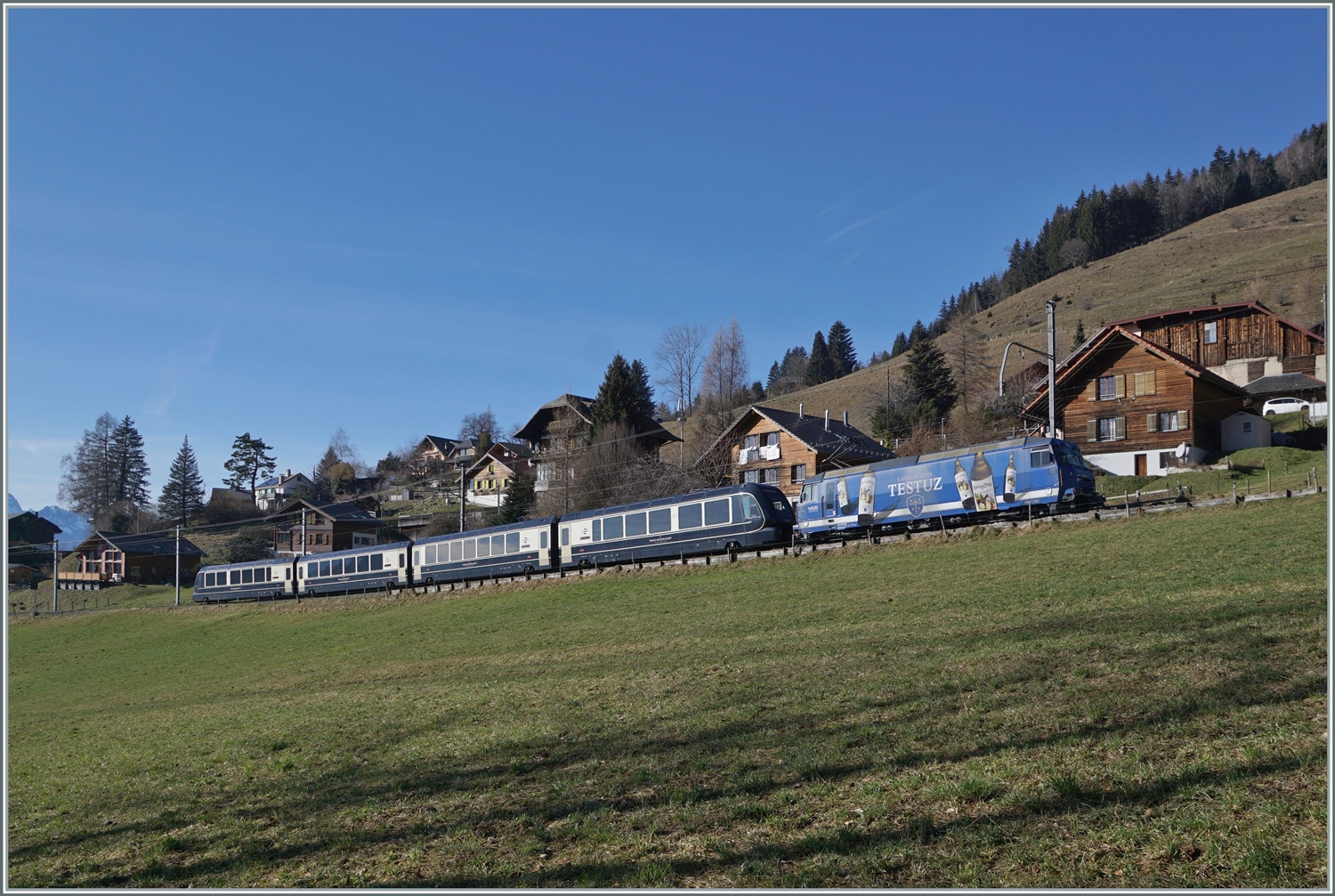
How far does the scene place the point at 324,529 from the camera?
281 feet

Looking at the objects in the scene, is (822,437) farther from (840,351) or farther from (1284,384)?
(840,351)

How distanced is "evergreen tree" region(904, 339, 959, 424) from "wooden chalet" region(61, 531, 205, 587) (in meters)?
74.3

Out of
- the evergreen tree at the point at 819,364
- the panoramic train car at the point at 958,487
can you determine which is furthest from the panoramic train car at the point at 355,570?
the evergreen tree at the point at 819,364

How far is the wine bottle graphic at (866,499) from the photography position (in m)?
32.9

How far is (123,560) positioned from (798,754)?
92710 millimetres

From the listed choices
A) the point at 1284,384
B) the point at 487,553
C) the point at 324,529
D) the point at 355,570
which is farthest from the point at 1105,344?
the point at 324,529

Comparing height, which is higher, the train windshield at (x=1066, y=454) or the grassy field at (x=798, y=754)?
the train windshield at (x=1066, y=454)

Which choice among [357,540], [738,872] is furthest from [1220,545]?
[357,540]

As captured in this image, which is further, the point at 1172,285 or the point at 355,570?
the point at 1172,285

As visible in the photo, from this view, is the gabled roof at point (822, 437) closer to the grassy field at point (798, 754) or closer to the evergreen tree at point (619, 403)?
the evergreen tree at point (619, 403)

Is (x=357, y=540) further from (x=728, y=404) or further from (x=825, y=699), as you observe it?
(x=825, y=699)

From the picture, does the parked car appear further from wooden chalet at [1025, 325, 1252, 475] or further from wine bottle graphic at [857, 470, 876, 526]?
wine bottle graphic at [857, 470, 876, 526]

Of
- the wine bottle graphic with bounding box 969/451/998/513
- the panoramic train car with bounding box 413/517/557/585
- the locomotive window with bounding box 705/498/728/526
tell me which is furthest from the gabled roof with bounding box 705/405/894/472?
the wine bottle graphic with bounding box 969/451/998/513

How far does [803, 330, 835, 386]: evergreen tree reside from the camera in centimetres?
16525
